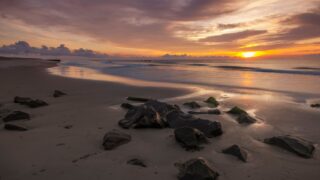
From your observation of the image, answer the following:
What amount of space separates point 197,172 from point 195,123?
7.61 ft

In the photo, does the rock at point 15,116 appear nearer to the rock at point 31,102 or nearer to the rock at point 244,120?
the rock at point 31,102

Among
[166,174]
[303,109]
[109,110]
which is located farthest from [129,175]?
[303,109]

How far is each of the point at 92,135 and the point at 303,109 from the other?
728 cm

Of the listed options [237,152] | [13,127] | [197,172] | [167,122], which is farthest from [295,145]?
[13,127]

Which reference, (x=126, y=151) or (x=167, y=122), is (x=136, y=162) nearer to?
(x=126, y=151)

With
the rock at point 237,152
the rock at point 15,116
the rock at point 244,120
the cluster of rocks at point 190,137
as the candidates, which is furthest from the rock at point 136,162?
the rock at point 15,116

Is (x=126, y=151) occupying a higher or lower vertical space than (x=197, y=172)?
lower

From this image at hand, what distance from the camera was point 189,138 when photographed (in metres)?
4.85

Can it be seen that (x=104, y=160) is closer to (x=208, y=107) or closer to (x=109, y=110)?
(x=109, y=110)

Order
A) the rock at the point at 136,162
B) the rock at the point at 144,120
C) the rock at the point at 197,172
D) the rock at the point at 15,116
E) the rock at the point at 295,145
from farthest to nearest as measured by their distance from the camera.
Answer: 1. the rock at the point at 15,116
2. the rock at the point at 144,120
3. the rock at the point at 295,145
4. the rock at the point at 136,162
5. the rock at the point at 197,172

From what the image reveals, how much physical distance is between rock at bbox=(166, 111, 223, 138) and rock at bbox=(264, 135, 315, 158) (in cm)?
117

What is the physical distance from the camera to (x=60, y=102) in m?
9.14

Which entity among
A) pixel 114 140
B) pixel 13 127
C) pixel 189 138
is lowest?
pixel 13 127

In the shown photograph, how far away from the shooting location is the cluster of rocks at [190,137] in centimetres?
367
